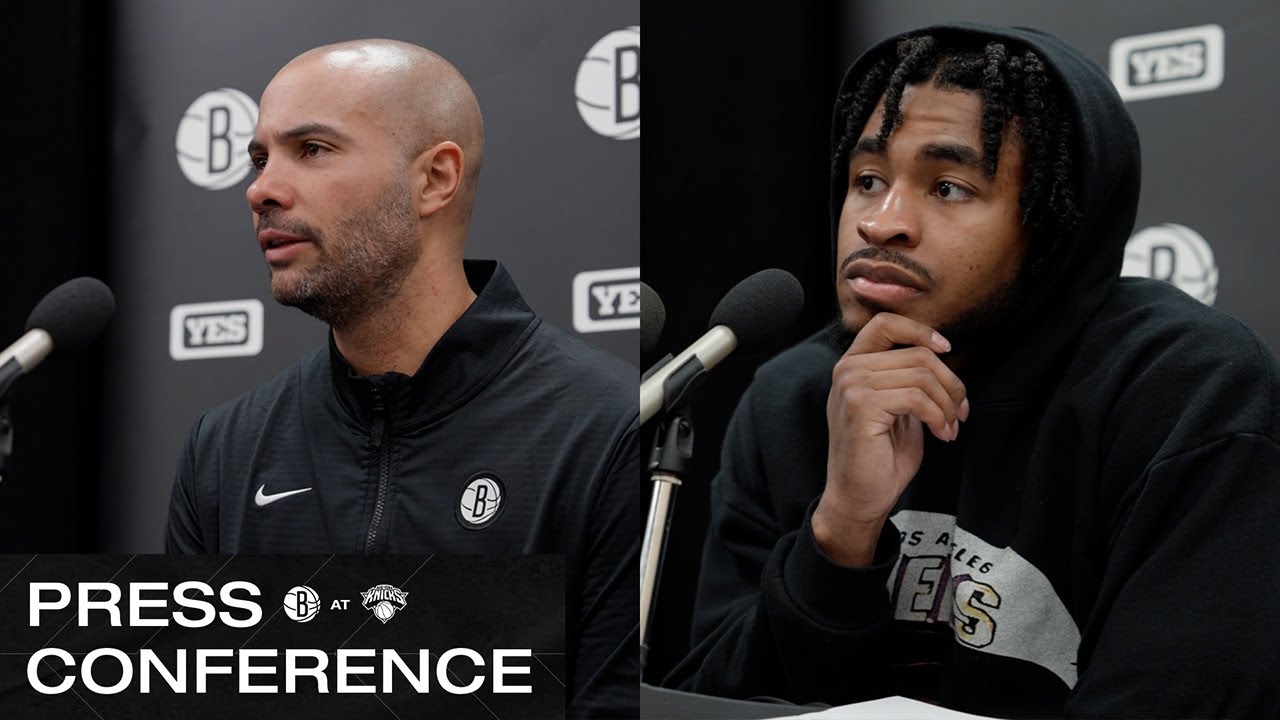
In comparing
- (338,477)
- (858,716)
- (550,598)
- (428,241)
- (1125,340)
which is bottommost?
(858,716)

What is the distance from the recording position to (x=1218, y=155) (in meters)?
1.74

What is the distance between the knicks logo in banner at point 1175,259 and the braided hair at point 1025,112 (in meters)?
0.10

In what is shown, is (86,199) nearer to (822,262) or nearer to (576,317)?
(576,317)

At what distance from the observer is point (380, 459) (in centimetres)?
191

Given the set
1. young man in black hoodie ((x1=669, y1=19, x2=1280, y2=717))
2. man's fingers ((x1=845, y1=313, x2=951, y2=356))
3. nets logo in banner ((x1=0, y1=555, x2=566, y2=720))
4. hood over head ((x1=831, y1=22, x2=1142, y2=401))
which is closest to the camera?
young man in black hoodie ((x1=669, y1=19, x2=1280, y2=717))

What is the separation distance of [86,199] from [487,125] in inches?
26.6

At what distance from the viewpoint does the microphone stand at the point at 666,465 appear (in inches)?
71.8

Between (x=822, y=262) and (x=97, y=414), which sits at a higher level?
(x=822, y=262)

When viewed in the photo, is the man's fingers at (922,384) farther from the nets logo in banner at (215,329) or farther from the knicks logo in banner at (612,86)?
the nets logo in banner at (215,329)

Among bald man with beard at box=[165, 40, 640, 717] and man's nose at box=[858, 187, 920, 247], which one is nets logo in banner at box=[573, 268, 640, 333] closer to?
bald man with beard at box=[165, 40, 640, 717]

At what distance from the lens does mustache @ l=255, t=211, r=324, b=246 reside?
1935 mm

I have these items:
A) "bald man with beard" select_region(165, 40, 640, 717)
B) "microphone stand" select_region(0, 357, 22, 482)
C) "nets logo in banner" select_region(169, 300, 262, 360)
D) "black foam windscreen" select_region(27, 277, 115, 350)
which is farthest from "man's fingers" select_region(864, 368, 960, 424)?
"microphone stand" select_region(0, 357, 22, 482)

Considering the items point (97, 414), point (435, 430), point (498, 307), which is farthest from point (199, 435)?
point (498, 307)

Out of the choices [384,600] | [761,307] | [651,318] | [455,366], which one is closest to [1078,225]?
[761,307]
